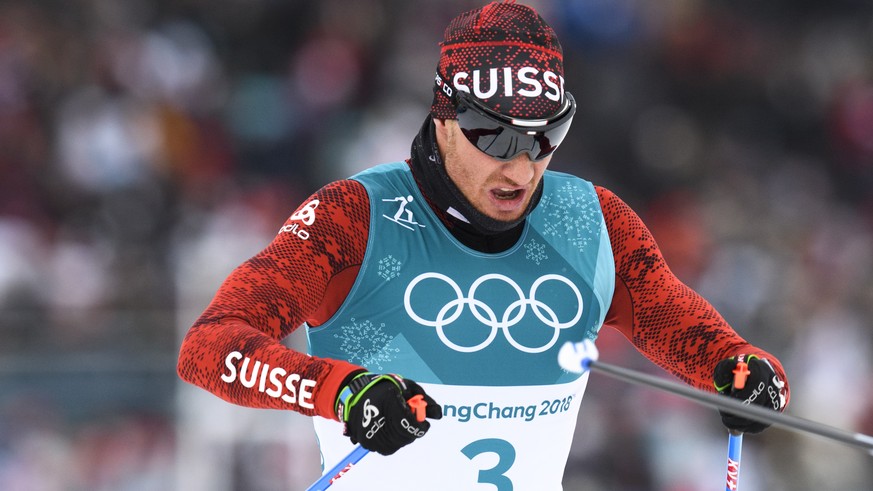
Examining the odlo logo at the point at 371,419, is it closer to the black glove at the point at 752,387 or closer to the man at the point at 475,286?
the man at the point at 475,286

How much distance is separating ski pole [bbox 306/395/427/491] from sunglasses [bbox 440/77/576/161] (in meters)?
0.81

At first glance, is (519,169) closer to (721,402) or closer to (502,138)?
(502,138)

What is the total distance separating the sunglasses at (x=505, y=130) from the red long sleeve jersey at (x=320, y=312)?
0.35 metres

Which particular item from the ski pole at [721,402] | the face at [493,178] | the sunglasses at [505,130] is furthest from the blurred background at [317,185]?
the ski pole at [721,402]

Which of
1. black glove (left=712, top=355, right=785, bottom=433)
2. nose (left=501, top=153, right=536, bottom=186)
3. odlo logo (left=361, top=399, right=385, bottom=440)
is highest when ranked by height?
nose (left=501, top=153, right=536, bottom=186)

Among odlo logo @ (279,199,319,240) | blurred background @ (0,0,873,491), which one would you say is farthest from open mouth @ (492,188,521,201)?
blurred background @ (0,0,873,491)

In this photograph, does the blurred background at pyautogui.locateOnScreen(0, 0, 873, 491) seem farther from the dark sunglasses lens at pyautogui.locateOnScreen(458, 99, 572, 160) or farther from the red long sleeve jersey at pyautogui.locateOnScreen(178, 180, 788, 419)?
the dark sunglasses lens at pyautogui.locateOnScreen(458, 99, 572, 160)

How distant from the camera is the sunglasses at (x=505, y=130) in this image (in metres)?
3.05

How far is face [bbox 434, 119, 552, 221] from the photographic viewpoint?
3.12m

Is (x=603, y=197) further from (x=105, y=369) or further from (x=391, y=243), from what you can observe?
(x=105, y=369)

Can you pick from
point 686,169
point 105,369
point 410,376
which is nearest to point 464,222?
point 410,376

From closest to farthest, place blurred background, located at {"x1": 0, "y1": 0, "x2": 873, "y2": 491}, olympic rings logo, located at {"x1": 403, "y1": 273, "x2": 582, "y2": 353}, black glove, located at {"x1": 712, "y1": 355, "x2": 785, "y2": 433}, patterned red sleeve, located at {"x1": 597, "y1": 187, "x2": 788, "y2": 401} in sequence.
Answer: black glove, located at {"x1": 712, "y1": 355, "x2": 785, "y2": 433} → olympic rings logo, located at {"x1": 403, "y1": 273, "x2": 582, "y2": 353} → patterned red sleeve, located at {"x1": 597, "y1": 187, "x2": 788, "y2": 401} → blurred background, located at {"x1": 0, "y1": 0, "x2": 873, "y2": 491}

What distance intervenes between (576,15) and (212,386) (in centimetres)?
803

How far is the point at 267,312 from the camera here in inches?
114
